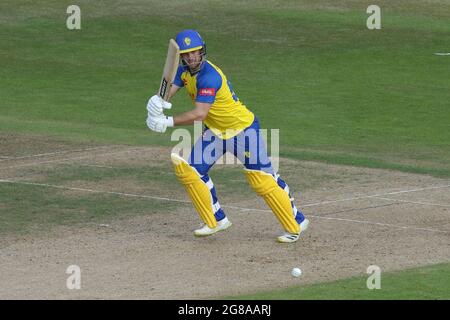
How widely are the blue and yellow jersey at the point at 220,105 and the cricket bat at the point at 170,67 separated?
0.99 ft

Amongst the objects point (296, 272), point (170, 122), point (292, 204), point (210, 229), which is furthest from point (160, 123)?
point (296, 272)

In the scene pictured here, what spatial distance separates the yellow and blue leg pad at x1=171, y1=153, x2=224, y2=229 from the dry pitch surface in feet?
1.05

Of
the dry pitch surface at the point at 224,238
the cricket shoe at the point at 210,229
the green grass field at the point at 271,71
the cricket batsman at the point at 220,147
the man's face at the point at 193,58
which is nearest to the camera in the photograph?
the dry pitch surface at the point at 224,238

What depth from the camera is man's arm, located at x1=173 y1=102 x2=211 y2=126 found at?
1316 cm

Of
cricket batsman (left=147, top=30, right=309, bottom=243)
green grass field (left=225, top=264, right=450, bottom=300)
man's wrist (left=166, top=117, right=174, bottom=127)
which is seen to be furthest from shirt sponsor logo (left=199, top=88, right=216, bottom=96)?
green grass field (left=225, top=264, right=450, bottom=300)

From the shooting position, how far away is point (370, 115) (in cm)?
2411

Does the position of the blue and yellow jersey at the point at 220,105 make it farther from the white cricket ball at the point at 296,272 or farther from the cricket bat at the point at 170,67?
the white cricket ball at the point at 296,272

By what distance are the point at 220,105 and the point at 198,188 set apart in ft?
3.29

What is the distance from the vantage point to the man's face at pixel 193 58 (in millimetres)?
13297

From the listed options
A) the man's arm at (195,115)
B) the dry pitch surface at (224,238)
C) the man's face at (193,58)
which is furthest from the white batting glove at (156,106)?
the dry pitch surface at (224,238)

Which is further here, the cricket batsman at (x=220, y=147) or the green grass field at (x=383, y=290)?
the cricket batsman at (x=220, y=147)

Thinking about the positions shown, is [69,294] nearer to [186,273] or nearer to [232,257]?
[186,273]

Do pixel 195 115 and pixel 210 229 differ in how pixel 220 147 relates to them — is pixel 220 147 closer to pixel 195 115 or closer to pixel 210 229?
pixel 195 115

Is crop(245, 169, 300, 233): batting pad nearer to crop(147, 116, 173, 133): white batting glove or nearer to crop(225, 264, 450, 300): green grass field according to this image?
crop(147, 116, 173, 133): white batting glove
